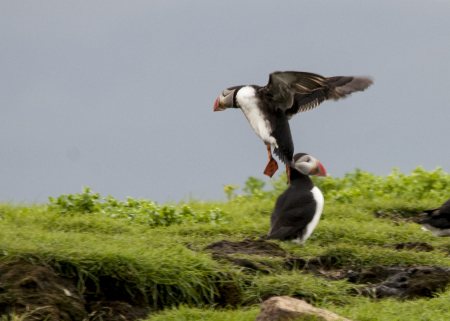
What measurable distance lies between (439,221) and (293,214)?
201cm

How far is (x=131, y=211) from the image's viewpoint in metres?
7.38

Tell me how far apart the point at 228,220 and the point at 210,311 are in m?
3.78

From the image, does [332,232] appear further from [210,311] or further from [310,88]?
[210,311]

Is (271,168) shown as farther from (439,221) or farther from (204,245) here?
(439,221)

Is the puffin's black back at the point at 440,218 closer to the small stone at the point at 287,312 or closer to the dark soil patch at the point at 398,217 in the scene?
the dark soil patch at the point at 398,217

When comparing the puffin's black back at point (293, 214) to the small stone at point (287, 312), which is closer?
the small stone at point (287, 312)

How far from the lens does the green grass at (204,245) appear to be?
3822mm

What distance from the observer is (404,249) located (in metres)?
5.41

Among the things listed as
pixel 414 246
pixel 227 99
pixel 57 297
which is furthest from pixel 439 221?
pixel 57 297

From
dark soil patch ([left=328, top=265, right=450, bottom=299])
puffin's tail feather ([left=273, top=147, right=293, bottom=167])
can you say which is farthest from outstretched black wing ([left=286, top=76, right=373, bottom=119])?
dark soil patch ([left=328, top=265, right=450, bottom=299])

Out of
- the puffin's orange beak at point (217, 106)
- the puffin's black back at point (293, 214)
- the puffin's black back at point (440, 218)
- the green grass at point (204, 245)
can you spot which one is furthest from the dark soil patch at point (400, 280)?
the puffin's orange beak at point (217, 106)

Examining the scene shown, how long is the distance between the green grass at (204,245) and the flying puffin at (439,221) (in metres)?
0.11

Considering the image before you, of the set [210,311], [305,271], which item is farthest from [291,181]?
[210,311]

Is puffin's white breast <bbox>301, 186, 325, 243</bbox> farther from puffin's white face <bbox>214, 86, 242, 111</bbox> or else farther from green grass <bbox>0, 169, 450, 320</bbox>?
puffin's white face <bbox>214, 86, 242, 111</bbox>
